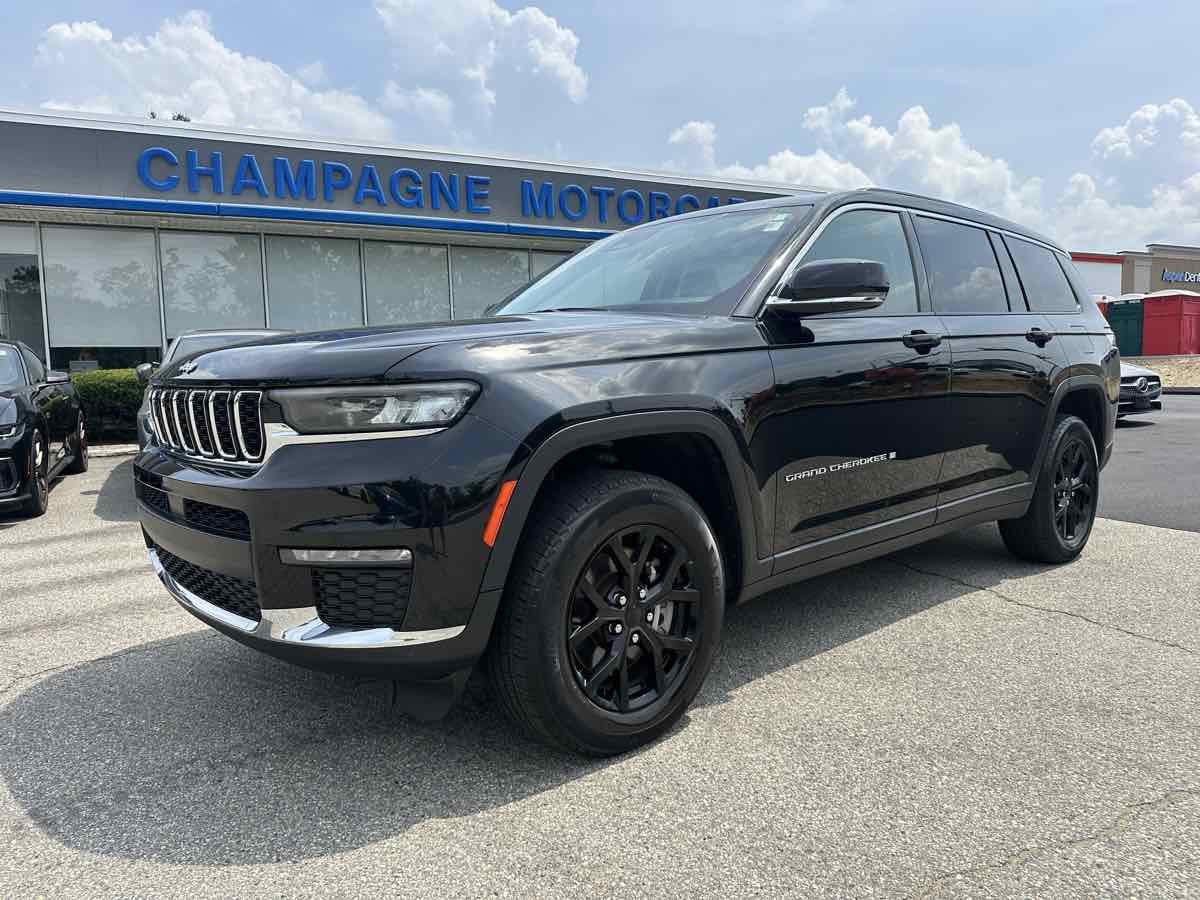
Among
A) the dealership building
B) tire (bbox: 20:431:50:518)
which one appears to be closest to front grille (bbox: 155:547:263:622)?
tire (bbox: 20:431:50:518)

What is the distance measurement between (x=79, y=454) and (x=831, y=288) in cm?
903

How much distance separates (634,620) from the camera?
257 centimetres

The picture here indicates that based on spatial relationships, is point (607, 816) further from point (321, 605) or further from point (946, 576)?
point (946, 576)

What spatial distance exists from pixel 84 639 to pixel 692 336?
301 centimetres

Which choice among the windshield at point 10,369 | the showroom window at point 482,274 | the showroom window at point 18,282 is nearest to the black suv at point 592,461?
the windshield at point 10,369

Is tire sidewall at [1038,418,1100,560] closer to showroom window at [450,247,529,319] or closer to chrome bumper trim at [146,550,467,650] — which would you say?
chrome bumper trim at [146,550,467,650]

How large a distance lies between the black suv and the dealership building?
29.9 feet

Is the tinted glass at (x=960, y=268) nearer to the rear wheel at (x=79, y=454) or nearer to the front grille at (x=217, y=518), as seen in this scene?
the front grille at (x=217, y=518)

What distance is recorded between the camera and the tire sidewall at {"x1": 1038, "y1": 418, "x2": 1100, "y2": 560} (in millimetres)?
4457

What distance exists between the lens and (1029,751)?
262cm

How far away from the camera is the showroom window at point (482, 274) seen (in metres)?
16.5

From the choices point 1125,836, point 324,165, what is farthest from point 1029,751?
point 324,165

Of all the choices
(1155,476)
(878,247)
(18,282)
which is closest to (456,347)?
(878,247)

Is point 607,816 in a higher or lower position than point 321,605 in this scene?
lower
